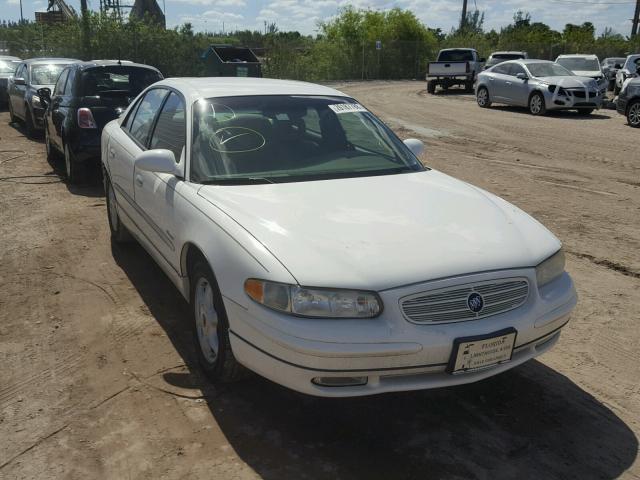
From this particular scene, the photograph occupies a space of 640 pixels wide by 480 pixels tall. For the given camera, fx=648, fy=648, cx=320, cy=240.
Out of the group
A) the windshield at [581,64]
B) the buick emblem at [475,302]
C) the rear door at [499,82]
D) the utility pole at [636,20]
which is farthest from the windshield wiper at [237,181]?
the utility pole at [636,20]

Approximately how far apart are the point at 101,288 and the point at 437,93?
2497cm

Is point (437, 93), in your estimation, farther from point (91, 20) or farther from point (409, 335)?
point (409, 335)

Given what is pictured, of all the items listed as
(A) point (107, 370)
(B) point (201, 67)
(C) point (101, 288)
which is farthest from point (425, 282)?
(B) point (201, 67)

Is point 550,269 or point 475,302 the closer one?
point 475,302

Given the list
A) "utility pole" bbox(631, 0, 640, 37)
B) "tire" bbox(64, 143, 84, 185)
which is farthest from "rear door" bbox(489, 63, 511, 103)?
"utility pole" bbox(631, 0, 640, 37)

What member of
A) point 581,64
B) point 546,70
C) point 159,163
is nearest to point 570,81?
point 546,70

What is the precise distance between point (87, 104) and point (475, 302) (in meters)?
7.05

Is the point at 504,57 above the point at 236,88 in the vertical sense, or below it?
above

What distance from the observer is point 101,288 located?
16.8 feet

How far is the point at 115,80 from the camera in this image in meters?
9.02

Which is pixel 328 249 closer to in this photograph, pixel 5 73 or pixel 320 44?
pixel 5 73

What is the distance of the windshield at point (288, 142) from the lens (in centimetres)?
399

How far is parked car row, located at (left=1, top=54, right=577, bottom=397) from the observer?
2.84 metres

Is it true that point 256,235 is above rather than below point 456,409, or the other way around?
above
